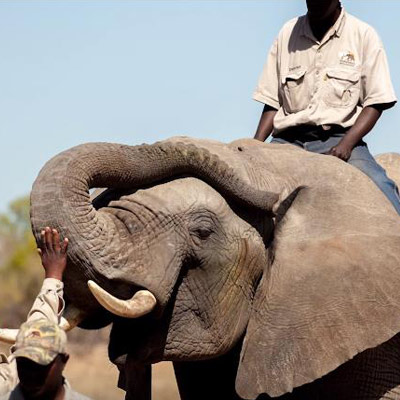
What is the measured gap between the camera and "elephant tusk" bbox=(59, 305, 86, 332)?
5.68 metres

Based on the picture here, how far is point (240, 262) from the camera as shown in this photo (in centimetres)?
609

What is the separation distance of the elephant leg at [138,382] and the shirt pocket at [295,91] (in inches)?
55.8

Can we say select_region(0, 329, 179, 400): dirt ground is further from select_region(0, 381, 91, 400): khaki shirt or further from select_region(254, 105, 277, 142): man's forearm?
select_region(0, 381, 91, 400): khaki shirt

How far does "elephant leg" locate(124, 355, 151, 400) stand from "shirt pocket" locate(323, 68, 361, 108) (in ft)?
4.84

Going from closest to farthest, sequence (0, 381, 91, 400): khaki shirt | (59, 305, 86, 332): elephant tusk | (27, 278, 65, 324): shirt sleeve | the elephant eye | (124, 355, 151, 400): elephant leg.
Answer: (0, 381, 91, 400): khaki shirt < (27, 278, 65, 324): shirt sleeve < (59, 305, 86, 332): elephant tusk < the elephant eye < (124, 355, 151, 400): elephant leg

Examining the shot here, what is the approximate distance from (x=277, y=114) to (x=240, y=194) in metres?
0.93

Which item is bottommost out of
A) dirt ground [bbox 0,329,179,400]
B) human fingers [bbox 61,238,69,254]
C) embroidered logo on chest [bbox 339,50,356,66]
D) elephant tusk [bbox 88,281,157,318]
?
dirt ground [bbox 0,329,179,400]

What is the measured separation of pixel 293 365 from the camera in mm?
6000

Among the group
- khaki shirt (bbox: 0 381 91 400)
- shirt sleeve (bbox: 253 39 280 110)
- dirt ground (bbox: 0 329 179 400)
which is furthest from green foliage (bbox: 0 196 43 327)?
khaki shirt (bbox: 0 381 91 400)

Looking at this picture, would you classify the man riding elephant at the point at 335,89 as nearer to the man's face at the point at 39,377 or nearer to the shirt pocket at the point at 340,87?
the shirt pocket at the point at 340,87

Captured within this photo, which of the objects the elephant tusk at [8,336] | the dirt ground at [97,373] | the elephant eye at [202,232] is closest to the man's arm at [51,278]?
the elephant tusk at [8,336]

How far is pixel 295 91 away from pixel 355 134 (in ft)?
1.32

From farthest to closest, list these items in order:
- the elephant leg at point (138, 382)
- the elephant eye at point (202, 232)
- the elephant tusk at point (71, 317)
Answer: the elephant leg at point (138, 382) < the elephant eye at point (202, 232) < the elephant tusk at point (71, 317)

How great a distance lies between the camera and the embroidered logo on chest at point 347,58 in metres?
6.73
